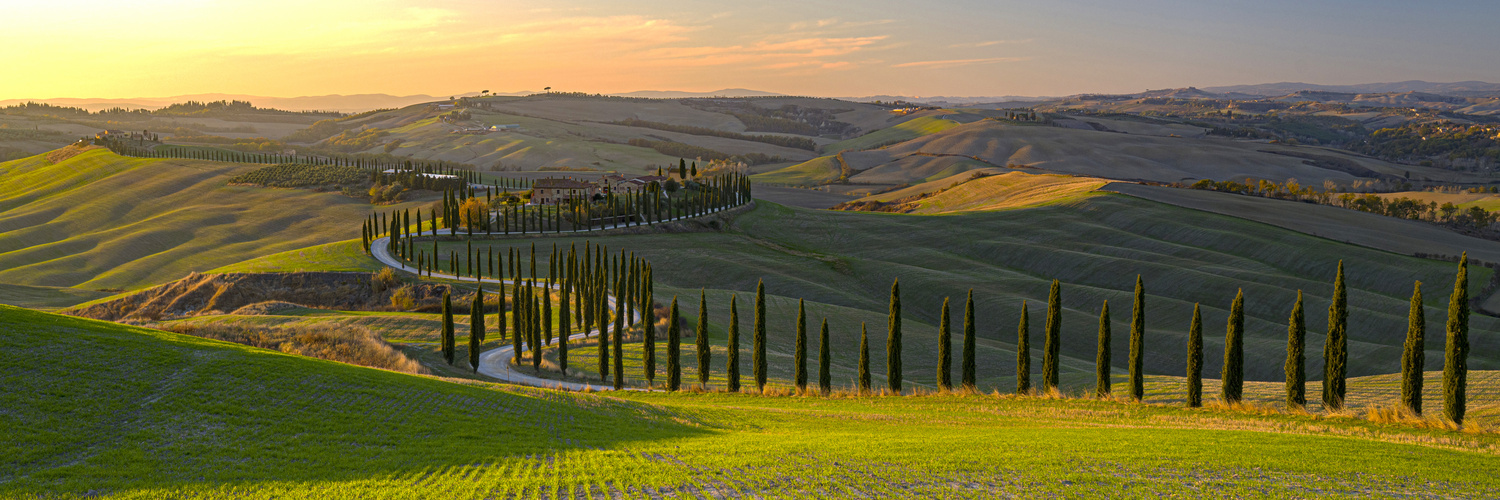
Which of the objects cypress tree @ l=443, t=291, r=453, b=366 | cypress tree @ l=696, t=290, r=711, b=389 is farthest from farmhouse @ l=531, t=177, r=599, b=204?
cypress tree @ l=696, t=290, r=711, b=389

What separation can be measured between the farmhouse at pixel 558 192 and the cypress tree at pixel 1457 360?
379 feet

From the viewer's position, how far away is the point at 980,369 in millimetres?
63000

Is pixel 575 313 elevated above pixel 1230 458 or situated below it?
below

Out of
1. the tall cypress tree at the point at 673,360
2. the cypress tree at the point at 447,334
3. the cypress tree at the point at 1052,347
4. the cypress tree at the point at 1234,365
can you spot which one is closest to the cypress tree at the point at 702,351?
the tall cypress tree at the point at 673,360

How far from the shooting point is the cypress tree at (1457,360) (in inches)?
1316

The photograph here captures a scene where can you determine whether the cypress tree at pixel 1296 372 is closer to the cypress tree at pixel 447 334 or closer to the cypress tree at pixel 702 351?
the cypress tree at pixel 702 351

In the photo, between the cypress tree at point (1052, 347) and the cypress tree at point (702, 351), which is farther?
the cypress tree at point (702, 351)

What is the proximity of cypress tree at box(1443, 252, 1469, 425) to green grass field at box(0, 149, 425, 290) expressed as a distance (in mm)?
130675

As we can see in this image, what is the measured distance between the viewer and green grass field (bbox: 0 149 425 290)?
407 ft

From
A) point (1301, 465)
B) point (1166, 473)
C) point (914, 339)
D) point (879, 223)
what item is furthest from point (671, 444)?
point (879, 223)

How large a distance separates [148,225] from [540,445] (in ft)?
518

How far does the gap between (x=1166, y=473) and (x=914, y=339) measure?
50546mm

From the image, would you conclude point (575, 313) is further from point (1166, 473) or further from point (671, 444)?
point (1166, 473)

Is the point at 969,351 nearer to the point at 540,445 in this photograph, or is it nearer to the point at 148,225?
the point at 540,445
